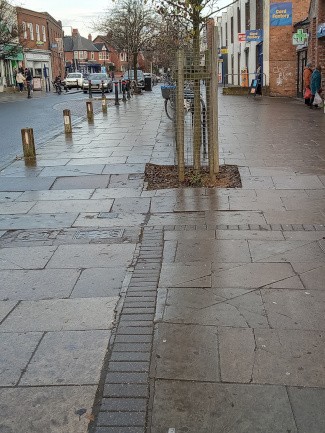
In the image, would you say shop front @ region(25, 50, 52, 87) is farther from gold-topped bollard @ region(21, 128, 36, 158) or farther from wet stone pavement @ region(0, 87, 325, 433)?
wet stone pavement @ region(0, 87, 325, 433)

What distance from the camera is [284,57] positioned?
2969 centimetres

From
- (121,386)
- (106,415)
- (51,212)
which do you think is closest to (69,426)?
(106,415)

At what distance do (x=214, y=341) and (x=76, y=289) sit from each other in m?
1.40

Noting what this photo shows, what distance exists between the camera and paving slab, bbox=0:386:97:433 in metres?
2.68

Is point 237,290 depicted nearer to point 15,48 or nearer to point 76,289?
point 76,289

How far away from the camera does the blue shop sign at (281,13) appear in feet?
88.4

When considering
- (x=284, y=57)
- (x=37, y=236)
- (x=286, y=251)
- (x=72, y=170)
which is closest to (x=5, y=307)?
(x=37, y=236)

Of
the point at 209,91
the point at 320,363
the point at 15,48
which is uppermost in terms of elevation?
the point at 15,48

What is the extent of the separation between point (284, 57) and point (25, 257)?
27369 mm

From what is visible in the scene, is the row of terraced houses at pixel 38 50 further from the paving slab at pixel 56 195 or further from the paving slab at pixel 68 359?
the paving slab at pixel 68 359

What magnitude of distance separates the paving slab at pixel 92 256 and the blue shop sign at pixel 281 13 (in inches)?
971

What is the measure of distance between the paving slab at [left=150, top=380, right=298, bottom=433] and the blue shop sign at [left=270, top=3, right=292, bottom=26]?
2686cm

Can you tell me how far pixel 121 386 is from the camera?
299 cm

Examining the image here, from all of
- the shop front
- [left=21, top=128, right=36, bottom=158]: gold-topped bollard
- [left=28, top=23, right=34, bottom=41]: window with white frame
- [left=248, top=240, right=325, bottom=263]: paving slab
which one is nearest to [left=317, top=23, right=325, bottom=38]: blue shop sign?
[left=21, top=128, right=36, bottom=158]: gold-topped bollard
